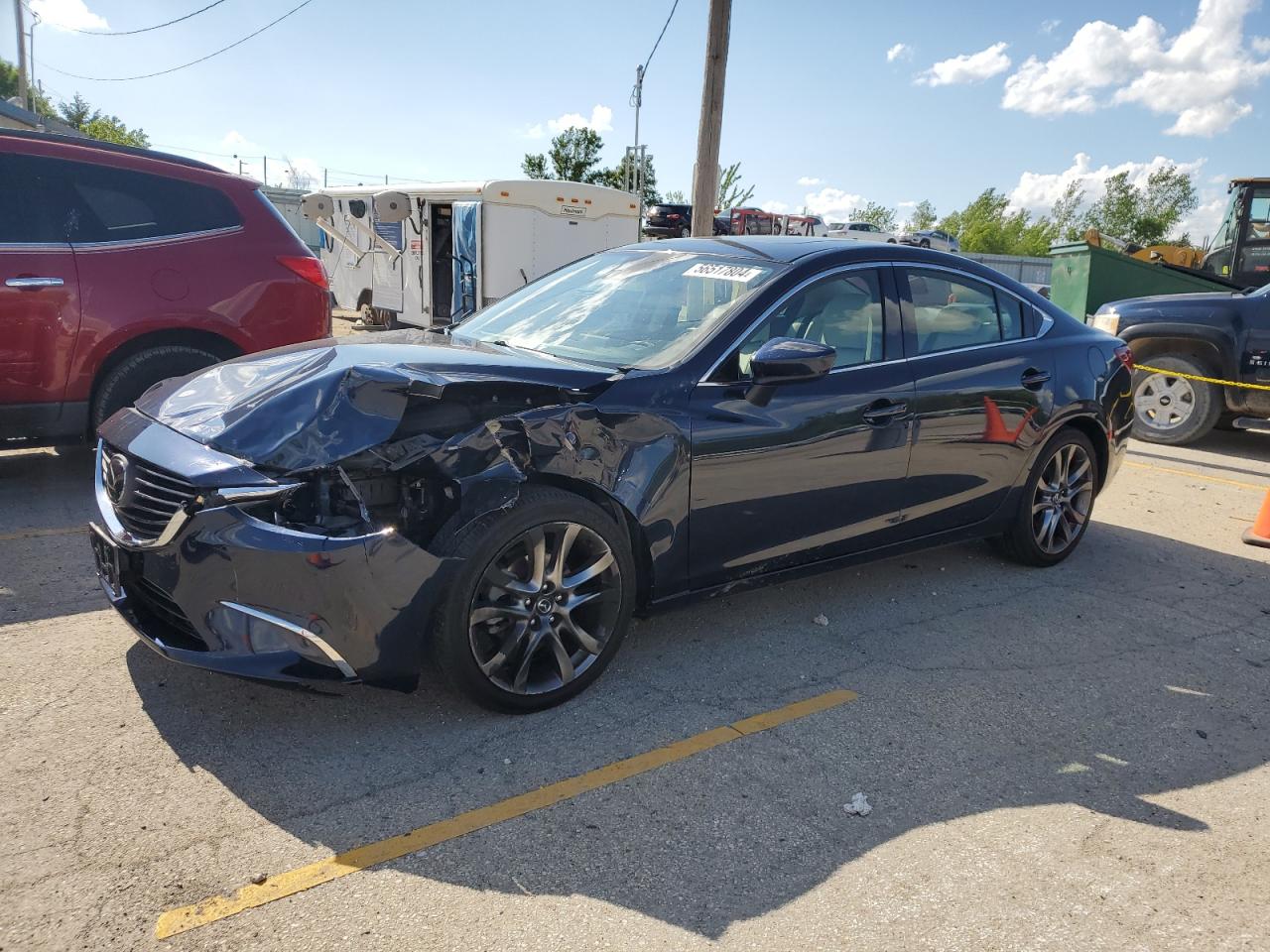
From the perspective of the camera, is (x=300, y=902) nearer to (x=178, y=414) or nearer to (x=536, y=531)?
(x=536, y=531)

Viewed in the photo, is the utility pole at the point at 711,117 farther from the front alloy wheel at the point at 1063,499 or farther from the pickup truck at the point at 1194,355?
the front alloy wheel at the point at 1063,499

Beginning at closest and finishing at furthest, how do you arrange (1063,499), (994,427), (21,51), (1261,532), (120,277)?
(994,427) → (1063,499) → (120,277) → (1261,532) → (21,51)

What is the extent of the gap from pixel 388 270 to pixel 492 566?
14722 millimetres

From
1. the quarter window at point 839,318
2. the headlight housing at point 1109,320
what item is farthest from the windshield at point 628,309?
the headlight housing at point 1109,320

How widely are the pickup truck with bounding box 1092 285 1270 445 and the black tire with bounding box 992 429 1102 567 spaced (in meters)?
4.10

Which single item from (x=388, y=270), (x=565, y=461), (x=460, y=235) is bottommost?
(x=565, y=461)

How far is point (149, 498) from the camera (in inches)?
118

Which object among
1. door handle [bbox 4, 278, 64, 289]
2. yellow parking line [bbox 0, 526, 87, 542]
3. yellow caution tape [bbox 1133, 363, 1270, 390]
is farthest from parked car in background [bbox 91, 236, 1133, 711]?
yellow caution tape [bbox 1133, 363, 1270, 390]

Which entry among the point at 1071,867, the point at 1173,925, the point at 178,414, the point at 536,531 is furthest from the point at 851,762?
the point at 178,414

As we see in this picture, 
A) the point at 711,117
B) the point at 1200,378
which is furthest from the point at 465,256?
the point at 1200,378

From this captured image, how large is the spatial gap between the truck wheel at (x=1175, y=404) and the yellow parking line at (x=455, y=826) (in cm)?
750

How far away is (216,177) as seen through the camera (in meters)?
5.96

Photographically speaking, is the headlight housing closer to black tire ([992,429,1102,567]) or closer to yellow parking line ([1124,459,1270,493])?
yellow parking line ([1124,459,1270,493])

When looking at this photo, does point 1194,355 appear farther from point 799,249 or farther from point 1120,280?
point 799,249
